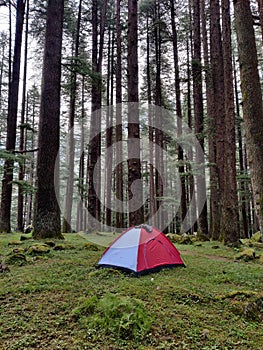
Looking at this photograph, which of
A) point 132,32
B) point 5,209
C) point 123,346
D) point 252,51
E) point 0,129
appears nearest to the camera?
point 123,346

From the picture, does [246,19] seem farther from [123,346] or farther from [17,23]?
[17,23]

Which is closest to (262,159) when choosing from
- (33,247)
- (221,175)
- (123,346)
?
(123,346)

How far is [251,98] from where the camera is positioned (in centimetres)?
331

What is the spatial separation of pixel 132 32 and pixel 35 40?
386 inches

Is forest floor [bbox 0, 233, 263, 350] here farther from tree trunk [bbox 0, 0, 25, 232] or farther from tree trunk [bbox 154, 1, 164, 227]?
tree trunk [bbox 154, 1, 164, 227]

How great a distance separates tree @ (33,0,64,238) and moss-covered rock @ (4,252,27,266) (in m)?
1.80

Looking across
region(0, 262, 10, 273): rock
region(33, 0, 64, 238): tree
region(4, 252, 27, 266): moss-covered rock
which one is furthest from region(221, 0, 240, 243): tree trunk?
region(0, 262, 10, 273): rock

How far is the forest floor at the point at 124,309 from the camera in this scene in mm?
2438

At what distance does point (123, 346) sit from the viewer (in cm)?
234

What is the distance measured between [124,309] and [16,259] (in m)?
2.99

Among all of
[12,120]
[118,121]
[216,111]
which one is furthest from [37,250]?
[118,121]

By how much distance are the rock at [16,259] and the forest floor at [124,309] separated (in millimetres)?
184

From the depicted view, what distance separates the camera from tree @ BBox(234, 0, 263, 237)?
3133mm

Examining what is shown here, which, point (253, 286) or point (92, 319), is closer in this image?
point (92, 319)
